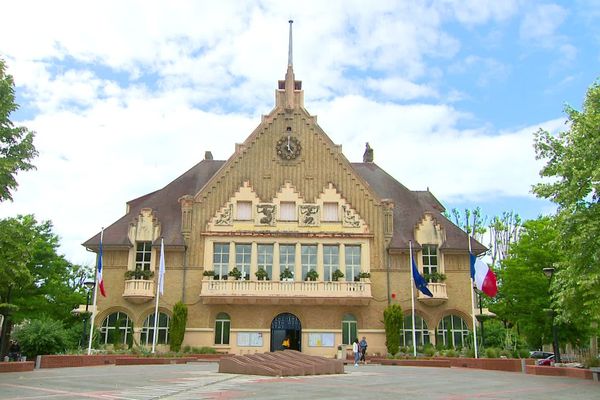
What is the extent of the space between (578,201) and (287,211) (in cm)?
2394

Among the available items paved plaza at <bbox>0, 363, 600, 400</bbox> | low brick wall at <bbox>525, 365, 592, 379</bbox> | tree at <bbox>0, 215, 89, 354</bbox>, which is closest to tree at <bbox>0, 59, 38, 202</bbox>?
paved plaza at <bbox>0, 363, 600, 400</bbox>

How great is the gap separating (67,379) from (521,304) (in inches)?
1299

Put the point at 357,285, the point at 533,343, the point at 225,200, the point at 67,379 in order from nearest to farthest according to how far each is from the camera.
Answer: the point at 67,379 → the point at 357,285 → the point at 225,200 → the point at 533,343

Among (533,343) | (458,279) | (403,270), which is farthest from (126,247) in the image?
(533,343)

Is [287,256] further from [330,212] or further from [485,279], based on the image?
[485,279]

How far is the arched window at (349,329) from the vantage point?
39.5 m

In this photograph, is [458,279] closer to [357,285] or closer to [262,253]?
[357,285]

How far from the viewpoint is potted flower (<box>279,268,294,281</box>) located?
39469mm

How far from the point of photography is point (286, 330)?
40.0 meters

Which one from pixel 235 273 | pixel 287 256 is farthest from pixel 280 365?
pixel 287 256

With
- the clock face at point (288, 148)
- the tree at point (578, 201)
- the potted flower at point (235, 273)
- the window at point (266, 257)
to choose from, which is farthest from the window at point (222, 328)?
the tree at point (578, 201)

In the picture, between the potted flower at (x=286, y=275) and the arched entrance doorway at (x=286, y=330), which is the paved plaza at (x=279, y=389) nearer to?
the potted flower at (x=286, y=275)

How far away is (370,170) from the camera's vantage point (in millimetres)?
49031

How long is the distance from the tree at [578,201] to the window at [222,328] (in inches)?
925
